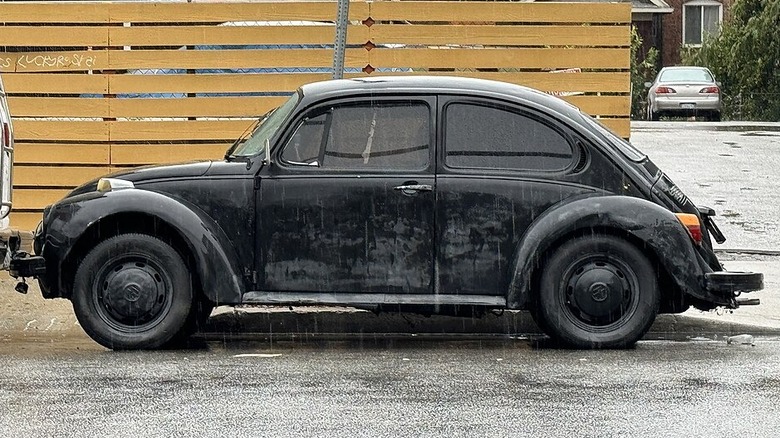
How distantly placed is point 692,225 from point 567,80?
360 cm

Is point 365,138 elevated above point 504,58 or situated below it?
below

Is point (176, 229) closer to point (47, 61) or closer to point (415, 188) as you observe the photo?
point (415, 188)

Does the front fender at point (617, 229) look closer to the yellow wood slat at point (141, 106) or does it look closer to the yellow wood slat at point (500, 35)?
the yellow wood slat at point (500, 35)

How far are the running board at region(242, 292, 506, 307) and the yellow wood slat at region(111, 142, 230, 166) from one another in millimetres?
3742

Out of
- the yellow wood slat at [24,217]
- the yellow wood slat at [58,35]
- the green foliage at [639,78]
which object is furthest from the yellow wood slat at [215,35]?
the green foliage at [639,78]

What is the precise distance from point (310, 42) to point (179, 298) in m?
4.10

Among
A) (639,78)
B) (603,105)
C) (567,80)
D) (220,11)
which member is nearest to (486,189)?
(567,80)

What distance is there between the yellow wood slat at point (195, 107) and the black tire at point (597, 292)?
4239mm

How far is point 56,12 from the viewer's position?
1237 centimetres

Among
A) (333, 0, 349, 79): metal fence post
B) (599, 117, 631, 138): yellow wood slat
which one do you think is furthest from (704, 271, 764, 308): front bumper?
(599, 117, 631, 138): yellow wood slat

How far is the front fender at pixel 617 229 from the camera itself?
8.68 meters

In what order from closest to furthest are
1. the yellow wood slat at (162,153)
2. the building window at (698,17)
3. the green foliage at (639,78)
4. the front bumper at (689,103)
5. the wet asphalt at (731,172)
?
the yellow wood slat at (162,153), the wet asphalt at (731,172), the front bumper at (689,103), the green foliage at (639,78), the building window at (698,17)

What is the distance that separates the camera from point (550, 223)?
8672mm

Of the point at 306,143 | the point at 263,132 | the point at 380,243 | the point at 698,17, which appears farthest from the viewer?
the point at 698,17
